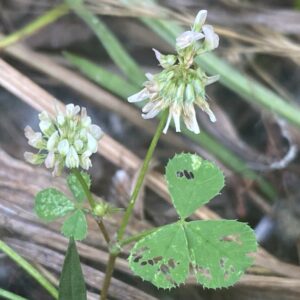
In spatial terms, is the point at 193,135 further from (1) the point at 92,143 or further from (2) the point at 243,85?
(1) the point at 92,143

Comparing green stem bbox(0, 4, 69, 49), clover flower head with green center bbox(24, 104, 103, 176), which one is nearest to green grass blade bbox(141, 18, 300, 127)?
green stem bbox(0, 4, 69, 49)

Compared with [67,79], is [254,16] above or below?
above

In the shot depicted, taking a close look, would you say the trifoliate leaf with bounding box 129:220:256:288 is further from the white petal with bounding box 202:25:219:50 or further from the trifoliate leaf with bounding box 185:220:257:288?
the white petal with bounding box 202:25:219:50

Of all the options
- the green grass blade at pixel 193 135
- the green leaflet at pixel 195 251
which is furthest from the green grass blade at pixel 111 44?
the green leaflet at pixel 195 251

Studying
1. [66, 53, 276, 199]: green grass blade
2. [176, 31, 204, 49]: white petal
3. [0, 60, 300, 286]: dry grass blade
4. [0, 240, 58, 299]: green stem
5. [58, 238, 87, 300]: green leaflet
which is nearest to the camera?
[176, 31, 204, 49]: white petal

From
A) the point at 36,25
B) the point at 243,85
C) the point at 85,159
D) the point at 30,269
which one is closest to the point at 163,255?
the point at 85,159

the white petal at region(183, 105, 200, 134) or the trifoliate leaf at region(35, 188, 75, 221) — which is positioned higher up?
the white petal at region(183, 105, 200, 134)

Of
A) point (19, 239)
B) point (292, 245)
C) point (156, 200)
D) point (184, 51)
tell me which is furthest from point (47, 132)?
point (292, 245)

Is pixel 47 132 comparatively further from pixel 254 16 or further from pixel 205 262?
pixel 254 16
